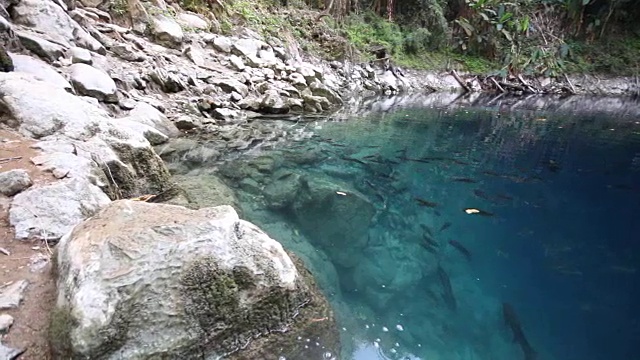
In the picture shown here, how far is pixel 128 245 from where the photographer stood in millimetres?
1755

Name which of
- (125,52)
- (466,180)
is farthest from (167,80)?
(466,180)

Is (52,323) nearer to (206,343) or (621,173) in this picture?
(206,343)

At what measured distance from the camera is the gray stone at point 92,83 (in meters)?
4.87

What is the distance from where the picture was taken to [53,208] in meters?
2.30

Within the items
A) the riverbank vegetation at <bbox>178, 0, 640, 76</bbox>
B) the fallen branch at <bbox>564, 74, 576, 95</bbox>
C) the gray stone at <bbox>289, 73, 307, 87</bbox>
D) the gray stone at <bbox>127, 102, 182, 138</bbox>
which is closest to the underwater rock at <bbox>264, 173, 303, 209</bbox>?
the gray stone at <bbox>127, 102, 182, 138</bbox>

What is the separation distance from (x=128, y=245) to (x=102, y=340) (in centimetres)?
40

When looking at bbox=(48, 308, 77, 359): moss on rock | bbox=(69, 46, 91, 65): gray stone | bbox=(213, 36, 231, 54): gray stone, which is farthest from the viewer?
bbox=(213, 36, 231, 54): gray stone

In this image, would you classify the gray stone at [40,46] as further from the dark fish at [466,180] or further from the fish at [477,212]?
the dark fish at [466,180]

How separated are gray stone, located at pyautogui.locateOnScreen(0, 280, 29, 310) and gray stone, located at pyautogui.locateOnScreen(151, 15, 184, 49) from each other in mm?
7477

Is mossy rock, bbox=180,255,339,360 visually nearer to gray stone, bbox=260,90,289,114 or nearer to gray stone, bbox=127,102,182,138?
gray stone, bbox=127,102,182,138

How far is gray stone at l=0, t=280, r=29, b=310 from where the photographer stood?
5.47 ft

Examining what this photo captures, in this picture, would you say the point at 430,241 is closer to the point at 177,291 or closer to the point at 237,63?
the point at 177,291

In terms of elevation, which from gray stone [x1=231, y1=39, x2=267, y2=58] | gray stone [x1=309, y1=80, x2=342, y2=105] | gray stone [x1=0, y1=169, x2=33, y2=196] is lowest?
gray stone [x1=309, y1=80, x2=342, y2=105]

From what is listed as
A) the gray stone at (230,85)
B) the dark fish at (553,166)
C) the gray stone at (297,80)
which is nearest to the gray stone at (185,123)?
A: the gray stone at (230,85)
